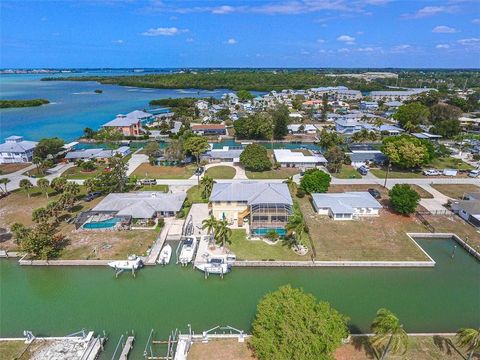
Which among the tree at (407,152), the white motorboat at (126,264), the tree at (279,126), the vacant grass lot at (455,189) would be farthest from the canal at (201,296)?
the tree at (279,126)

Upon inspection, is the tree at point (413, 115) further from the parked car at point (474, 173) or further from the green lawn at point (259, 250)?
the green lawn at point (259, 250)

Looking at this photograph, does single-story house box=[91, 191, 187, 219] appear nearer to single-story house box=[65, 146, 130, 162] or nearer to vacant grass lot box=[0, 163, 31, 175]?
single-story house box=[65, 146, 130, 162]

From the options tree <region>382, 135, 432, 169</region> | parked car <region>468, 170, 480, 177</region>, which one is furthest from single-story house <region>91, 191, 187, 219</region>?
parked car <region>468, 170, 480, 177</region>

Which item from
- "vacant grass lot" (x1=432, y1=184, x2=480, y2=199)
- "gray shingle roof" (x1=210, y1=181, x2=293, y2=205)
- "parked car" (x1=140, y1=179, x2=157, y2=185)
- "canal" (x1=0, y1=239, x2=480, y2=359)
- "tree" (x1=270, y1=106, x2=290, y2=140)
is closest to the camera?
"canal" (x1=0, y1=239, x2=480, y2=359)

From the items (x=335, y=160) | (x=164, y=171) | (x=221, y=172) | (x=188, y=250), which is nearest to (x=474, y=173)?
(x=335, y=160)

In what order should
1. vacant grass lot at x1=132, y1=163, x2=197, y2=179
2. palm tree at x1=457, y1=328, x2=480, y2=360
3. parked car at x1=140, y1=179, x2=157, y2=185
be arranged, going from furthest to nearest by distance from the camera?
vacant grass lot at x1=132, y1=163, x2=197, y2=179
parked car at x1=140, y1=179, x2=157, y2=185
palm tree at x1=457, y1=328, x2=480, y2=360

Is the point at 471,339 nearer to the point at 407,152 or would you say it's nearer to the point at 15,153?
the point at 407,152

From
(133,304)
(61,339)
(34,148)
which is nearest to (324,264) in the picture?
(133,304)
